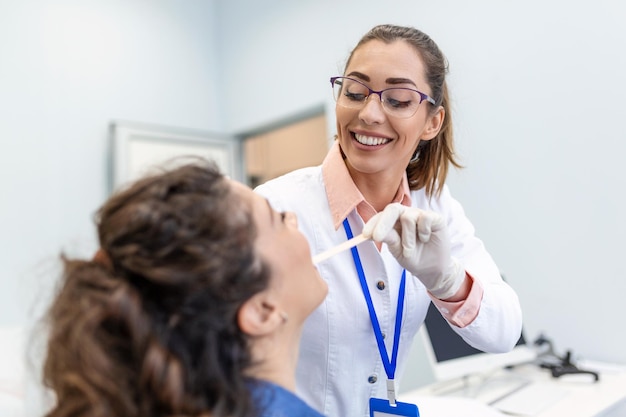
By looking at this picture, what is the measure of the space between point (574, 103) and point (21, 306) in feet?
9.64

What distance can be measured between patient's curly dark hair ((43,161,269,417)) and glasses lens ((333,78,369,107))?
55 cm

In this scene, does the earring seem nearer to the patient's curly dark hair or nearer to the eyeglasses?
the patient's curly dark hair

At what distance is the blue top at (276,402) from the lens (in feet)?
2.37

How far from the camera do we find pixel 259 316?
2.47ft

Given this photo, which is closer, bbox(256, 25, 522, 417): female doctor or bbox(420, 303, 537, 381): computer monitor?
bbox(256, 25, 522, 417): female doctor

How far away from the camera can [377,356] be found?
1.15m

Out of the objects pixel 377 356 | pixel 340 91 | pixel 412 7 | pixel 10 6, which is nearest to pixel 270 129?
pixel 412 7

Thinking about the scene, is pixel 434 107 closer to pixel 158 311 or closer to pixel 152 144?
pixel 158 311

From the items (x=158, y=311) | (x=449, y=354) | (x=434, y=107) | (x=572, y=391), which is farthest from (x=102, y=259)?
(x=572, y=391)

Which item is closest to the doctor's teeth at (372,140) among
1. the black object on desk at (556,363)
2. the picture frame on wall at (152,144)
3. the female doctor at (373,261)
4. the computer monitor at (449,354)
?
the female doctor at (373,261)

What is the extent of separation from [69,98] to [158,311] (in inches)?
114

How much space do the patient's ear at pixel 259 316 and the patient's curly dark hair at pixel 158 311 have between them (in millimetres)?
15

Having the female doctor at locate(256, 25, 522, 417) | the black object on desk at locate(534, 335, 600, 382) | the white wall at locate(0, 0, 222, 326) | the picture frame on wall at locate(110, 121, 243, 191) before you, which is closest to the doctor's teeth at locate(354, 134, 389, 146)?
the female doctor at locate(256, 25, 522, 417)

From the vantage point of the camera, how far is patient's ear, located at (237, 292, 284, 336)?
718 mm
